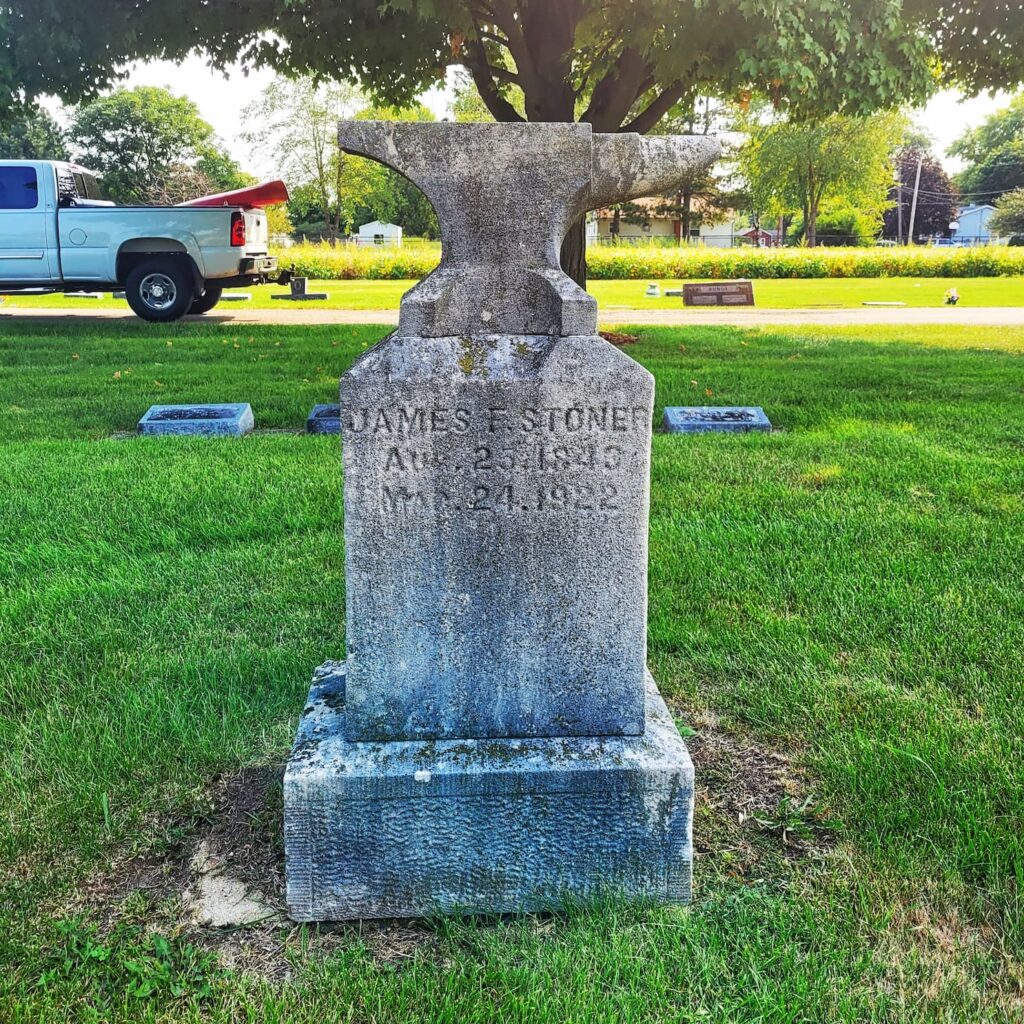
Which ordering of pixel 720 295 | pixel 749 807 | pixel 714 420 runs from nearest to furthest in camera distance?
pixel 749 807 → pixel 714 420 → pixel 720 295

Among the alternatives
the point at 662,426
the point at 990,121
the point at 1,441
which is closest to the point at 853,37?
the point at 662,426

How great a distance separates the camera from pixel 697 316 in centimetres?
Result: 1788

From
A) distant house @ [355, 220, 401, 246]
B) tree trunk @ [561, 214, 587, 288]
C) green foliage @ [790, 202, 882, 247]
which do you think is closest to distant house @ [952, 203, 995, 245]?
green foliage @ [790, 202, 882, 247]

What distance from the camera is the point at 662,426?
757 centimetres

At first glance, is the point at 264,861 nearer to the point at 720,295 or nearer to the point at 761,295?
the point at 720,295

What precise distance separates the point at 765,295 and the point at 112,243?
16.7 meters

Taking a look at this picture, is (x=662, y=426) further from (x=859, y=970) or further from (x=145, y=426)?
(x=859, y=970)

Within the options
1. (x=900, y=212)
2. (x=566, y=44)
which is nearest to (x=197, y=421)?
(x=566, y=44)

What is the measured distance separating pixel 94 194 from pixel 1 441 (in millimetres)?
10943

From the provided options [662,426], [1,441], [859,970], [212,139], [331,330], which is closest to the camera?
[859,970]

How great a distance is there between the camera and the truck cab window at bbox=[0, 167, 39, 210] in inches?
563

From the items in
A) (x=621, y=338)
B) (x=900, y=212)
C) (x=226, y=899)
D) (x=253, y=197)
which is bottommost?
(x=226, y=899)

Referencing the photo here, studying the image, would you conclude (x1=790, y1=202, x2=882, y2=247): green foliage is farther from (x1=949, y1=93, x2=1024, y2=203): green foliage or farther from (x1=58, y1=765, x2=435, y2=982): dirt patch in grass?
(x1=58, y1=765, x2=435, y2=982): dirt patch in grass

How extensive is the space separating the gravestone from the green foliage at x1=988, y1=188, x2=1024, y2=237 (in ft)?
213
